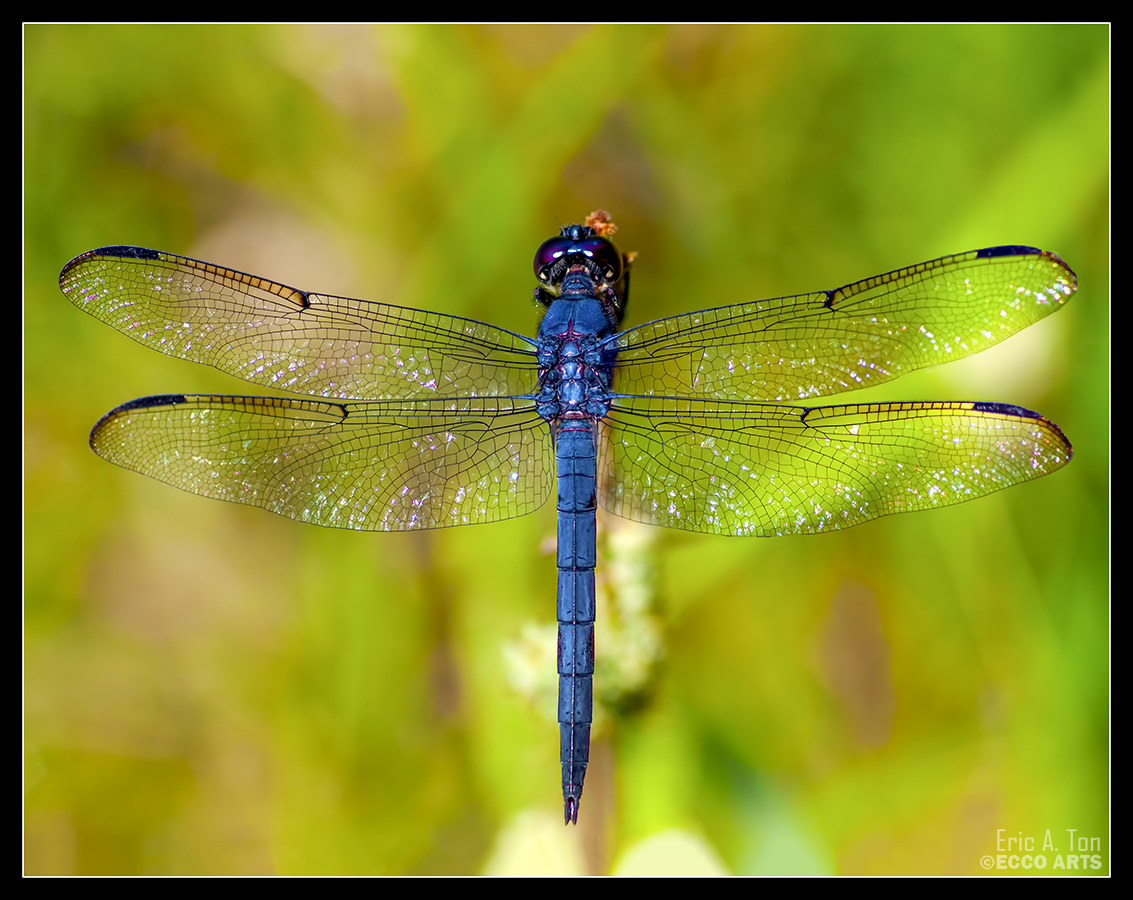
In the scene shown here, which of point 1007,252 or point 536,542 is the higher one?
point 1007,252

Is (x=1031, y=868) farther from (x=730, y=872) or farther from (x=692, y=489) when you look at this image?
(x=692, y=489)

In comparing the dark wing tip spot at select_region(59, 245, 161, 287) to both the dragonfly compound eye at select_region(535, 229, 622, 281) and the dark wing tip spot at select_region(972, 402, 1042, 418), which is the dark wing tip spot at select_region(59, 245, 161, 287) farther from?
the dark wing tip spot at select_region(972, 402, 1042, 418)

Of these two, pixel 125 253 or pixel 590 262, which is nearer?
pixel 125 253

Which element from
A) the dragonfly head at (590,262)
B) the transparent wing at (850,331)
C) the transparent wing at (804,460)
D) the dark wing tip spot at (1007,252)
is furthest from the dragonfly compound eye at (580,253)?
the dark wing tip spot at (1007,252)

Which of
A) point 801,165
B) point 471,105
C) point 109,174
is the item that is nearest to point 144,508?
point 109,174

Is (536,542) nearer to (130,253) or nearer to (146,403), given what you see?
(146,403)

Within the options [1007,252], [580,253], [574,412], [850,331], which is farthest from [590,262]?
[1007,252]
